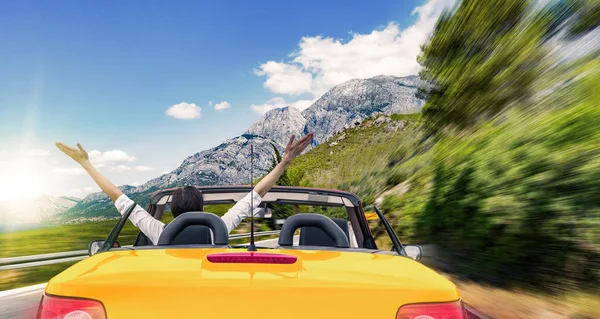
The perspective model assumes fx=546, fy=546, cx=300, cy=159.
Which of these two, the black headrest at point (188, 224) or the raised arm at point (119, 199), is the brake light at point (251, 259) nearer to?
the black headrest at point (188, 224)

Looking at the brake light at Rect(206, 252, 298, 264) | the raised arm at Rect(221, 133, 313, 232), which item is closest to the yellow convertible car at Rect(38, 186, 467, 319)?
the brake light at Rect(206, 252, 298, 264)

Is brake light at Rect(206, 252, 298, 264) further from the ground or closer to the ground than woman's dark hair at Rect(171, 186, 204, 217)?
closer to the ground

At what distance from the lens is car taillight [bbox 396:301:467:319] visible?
191 cm

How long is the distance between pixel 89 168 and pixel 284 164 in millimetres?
1484

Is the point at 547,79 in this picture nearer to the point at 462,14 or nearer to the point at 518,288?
the point at 518,288

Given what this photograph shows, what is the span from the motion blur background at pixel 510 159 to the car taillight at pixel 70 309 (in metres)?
6.17


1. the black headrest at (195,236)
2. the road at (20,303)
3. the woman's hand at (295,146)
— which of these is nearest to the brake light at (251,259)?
the black headrest at (195,236)

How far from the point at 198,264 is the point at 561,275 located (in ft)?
22.2

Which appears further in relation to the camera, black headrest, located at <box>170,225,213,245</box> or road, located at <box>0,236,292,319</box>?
road, located at <box>0,236,292,319</box>

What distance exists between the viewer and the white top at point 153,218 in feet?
11.8

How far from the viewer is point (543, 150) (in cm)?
A: 780

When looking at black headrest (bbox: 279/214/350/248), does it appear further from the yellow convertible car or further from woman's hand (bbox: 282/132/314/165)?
woman's hand (bbox: 282/132/314/165)

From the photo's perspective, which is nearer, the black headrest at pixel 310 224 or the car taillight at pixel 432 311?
the car taillight at pixel 432 311

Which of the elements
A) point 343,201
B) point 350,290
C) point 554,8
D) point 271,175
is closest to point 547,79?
point 554,8
